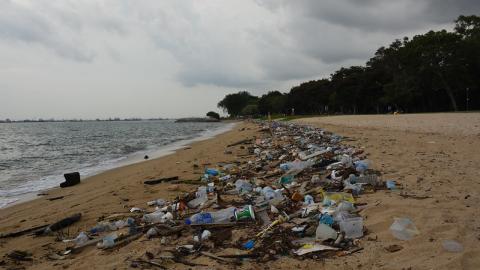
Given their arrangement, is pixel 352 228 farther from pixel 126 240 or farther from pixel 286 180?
pixel 286 180

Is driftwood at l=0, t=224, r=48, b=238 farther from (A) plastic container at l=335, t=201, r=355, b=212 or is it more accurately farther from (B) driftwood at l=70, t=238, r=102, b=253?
(A) plastic container at l=335, t=201, r=355, b=212

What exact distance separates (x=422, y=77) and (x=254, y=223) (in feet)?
153

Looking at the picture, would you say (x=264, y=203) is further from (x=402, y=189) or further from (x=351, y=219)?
(x=402, y=189)

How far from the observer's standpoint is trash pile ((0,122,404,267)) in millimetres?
3719

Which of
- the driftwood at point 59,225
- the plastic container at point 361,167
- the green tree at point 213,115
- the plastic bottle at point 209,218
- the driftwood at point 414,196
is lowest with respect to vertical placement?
the driftwood at point 59,225

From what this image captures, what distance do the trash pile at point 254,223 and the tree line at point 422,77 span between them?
4253cm

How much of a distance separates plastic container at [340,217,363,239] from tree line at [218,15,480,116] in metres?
44.8

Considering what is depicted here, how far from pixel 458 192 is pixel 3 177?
1453 centimetres

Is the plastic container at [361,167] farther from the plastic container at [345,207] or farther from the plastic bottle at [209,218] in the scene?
the plastic bottle at [209,218]

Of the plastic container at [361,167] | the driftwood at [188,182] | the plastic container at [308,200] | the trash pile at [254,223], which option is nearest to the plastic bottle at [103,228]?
the trash pile at [254,223]

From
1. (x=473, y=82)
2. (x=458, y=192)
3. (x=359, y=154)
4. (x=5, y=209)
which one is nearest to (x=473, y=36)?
(x=473, y=82)

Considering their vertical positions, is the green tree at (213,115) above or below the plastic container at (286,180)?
above

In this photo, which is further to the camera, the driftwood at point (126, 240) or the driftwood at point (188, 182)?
the driftwood at point (188, 182)

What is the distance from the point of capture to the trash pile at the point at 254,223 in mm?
3719
